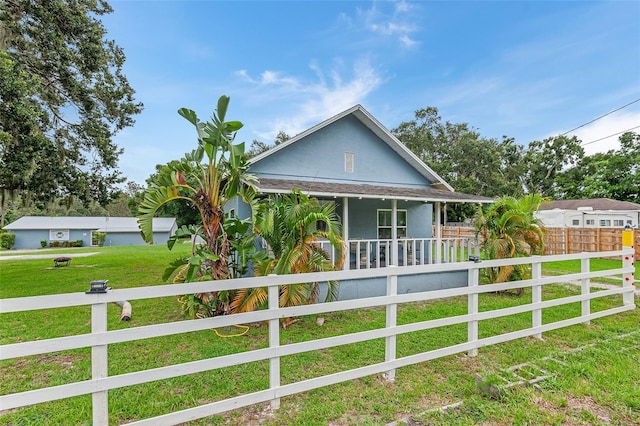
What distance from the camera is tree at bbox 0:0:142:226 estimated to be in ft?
26.4

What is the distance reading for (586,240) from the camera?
15422 millimetres

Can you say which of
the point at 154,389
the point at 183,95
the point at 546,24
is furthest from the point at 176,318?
the point at 546,24

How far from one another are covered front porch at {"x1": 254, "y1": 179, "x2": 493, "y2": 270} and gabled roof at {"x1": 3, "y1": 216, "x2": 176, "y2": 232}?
31.8m

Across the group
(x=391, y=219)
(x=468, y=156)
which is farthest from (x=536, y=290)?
(x=468, y=156)

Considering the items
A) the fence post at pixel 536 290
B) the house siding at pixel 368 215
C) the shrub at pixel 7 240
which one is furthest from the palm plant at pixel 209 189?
the shrub at pixel 7 240

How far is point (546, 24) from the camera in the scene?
13.8 m

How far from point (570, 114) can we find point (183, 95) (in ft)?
88.7

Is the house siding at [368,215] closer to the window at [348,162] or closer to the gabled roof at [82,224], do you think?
the window at [348,162]

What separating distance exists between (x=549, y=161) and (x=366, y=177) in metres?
29.1

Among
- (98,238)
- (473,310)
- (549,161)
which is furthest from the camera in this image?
(98,238)

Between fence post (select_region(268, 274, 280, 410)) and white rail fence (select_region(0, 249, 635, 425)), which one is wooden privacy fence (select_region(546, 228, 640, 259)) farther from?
fence post (select_region(268, 274, 280, 410))

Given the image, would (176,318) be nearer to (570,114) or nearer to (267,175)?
(267,175)

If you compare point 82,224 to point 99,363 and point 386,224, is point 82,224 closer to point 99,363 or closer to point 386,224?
point 386,224

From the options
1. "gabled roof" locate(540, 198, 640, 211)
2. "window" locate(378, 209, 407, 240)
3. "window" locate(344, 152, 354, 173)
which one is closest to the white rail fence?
"window" locate(378, 209, 407, 240)
